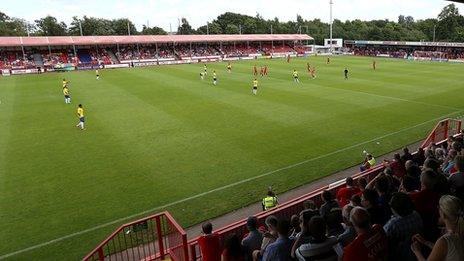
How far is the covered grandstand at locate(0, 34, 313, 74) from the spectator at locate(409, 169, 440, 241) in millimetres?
56039

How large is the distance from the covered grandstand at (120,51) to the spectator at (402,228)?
5622 centimetres

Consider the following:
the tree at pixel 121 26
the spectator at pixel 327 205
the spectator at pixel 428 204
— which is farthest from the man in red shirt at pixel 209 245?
the tree at pixel 121 26

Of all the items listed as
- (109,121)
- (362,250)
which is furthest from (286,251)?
(109,121)

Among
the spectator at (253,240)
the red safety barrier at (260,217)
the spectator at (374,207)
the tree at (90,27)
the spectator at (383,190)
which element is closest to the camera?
the spectator at (374,207)

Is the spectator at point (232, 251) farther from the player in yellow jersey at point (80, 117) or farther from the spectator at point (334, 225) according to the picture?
the player in yellow jersey at point (80, 117)

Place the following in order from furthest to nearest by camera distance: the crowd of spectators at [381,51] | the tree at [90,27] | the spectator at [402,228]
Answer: the tree at [90,27], the crowd of spectators at [381,51], the spectator at [402,228]

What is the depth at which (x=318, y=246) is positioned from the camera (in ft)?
13.8

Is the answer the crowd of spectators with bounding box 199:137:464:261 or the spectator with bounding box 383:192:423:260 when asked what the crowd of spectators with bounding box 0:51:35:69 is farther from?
the spectator with bounding box 383:192:423:260

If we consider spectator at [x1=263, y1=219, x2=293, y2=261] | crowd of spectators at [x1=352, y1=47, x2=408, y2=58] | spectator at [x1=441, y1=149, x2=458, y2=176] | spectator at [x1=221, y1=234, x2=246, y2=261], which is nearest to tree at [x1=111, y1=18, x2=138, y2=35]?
crowd of spectators at [x1=352, y1=47, x2=408, y2=58]

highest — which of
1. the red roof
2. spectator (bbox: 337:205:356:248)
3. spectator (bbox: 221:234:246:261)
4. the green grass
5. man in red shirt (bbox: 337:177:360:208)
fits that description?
the red roof

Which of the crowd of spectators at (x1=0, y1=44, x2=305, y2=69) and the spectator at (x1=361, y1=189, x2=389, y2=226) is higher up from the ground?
the crowd of spectators at (x1=0, y1=44, x2=305, y2=69)

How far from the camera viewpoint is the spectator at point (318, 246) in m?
4.17

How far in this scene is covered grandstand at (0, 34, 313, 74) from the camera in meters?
54.6

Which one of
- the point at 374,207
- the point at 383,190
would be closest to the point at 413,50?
the point at 383,190
